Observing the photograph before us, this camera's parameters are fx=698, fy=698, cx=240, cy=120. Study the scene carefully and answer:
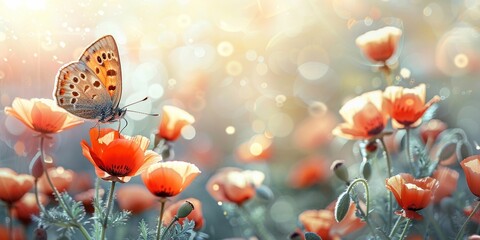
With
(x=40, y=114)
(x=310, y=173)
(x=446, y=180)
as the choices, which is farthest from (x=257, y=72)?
(x=40, y=114)

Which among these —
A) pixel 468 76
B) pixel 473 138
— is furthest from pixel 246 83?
pixel 473 138

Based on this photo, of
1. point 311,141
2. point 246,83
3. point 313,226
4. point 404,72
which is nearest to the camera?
point 313,226

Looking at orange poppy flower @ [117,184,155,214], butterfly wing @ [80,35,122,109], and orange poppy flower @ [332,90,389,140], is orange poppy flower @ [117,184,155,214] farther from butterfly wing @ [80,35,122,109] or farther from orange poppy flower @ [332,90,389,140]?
orange poppy flower @ [332,90,389,140]

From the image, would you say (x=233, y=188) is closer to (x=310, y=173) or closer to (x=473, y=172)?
(x=310, y=173)

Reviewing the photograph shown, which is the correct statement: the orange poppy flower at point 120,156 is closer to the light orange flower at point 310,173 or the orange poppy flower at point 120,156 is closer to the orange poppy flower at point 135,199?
the orange poppy flower at point 135,199

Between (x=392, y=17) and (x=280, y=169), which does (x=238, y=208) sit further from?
(x=392, y=17)
